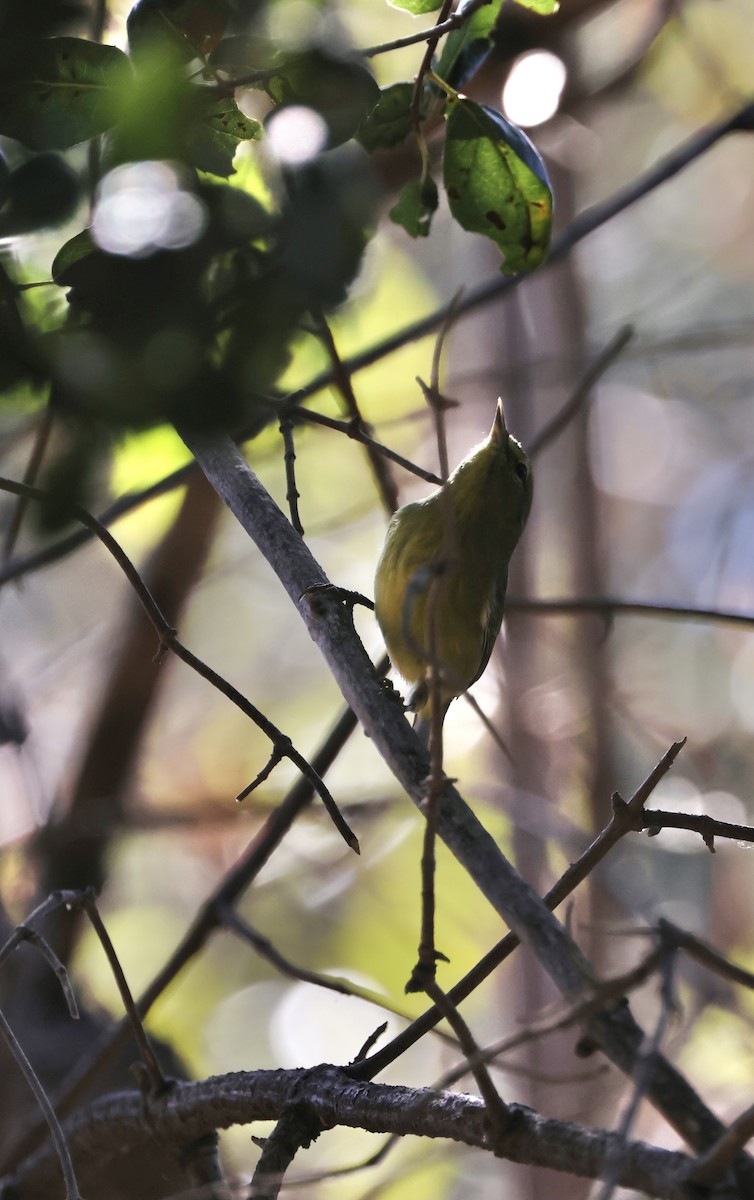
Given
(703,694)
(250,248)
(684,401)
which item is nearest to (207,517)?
(250,248)

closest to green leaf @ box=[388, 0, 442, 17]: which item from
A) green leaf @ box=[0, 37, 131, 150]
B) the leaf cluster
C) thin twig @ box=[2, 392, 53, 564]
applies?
the leaf cluster

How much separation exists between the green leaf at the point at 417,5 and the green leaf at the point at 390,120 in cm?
12

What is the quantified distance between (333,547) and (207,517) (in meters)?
1.79

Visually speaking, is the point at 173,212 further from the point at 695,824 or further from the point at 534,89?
the point at 534,89

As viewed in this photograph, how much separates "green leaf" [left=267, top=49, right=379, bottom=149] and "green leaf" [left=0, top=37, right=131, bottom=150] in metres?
0.14

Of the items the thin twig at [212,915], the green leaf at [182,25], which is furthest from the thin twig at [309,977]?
the green leaf at [182,25]

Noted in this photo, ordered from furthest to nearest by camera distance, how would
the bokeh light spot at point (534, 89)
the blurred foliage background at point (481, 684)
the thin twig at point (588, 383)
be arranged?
the blurred foliage background at point (481, 684) < the bokeh light spot at point (534, 89) < the thin twig at point (588, 383)

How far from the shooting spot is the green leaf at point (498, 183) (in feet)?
4.44

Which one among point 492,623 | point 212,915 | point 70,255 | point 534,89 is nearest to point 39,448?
point 70,255

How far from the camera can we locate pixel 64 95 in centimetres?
96

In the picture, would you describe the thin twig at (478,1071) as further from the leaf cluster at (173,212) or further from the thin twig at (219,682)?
the leaf cluster at (173,212)

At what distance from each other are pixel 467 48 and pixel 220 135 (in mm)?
503

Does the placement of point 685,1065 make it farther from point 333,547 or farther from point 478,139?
point 478,139

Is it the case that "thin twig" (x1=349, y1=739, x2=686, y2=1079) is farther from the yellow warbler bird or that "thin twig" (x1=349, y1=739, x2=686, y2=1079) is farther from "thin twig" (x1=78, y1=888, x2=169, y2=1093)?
the yellow warbler bird
